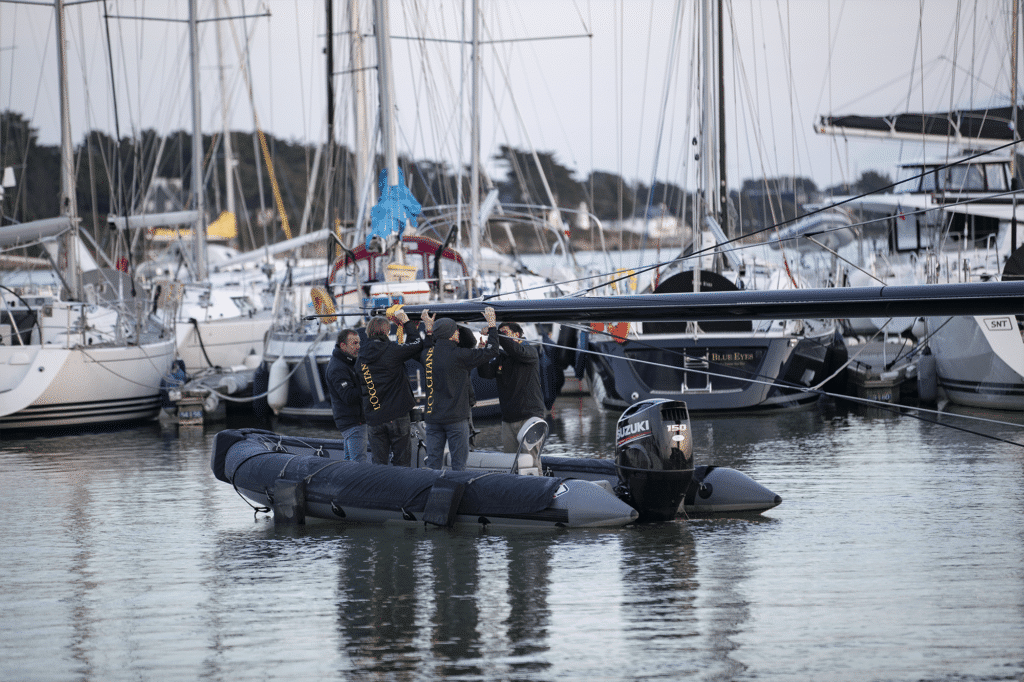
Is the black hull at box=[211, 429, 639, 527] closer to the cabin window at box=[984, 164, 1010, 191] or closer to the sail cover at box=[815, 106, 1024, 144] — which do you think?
the sail cover at box=[815, 106, 1024, 144]

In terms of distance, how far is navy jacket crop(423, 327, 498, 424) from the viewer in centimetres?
1032

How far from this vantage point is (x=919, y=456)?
13234mm

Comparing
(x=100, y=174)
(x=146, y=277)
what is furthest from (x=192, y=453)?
(x=100, y=174)

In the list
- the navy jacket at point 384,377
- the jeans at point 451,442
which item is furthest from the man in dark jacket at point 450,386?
the navy jacket at point 384,377

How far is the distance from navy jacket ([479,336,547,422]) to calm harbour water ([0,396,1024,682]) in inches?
87.1

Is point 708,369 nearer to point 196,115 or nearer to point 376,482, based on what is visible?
point 376,482

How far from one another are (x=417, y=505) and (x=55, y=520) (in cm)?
377

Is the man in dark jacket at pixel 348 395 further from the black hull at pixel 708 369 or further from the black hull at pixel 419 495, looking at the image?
the black hull at pixel 708 369

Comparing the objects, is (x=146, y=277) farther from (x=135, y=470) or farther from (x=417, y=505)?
(x=417, y=505)

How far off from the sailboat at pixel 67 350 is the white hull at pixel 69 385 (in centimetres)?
2

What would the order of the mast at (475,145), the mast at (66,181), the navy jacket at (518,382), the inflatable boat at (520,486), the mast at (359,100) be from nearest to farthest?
the inflatable boat at (520,486) → the navy jacket at (518,382) → the mast at (66,181) → the mast at (359,100) → the mast at (475,145)

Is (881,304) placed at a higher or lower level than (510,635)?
higher

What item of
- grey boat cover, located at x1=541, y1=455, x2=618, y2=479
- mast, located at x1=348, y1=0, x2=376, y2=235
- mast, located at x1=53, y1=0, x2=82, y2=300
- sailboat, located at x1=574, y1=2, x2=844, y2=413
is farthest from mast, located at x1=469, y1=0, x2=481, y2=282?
grey boat cover, located at x1=541, y1=455, x2=618, y2=479

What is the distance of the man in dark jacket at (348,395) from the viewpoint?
35.9ft
